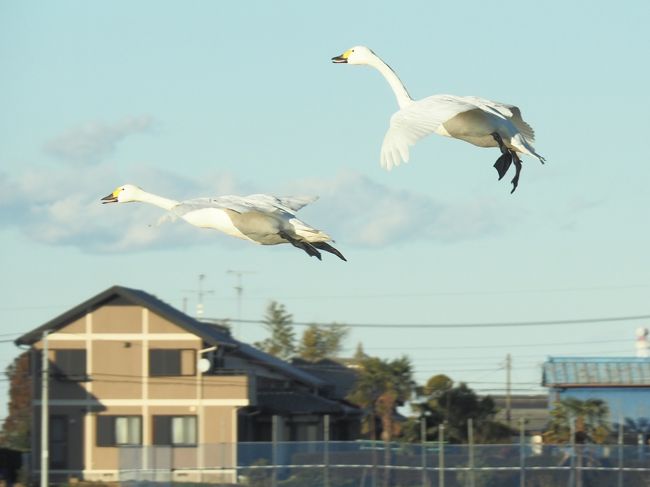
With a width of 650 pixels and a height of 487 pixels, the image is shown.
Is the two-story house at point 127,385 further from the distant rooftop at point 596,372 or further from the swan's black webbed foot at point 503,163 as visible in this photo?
the swan's black webbed foot at point 503,163

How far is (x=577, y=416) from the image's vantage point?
4741cm

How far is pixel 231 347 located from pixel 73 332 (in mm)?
5959

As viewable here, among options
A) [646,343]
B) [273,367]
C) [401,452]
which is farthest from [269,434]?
[401,452]

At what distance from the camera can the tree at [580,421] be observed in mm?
46812

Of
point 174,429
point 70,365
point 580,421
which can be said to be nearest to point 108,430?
point 174,429

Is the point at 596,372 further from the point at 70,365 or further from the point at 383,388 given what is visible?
the point at 70,365

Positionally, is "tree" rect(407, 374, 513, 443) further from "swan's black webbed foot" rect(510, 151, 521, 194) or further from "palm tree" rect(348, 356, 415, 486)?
"swan's black webbed foot" rect(510, 151, 521, 194)

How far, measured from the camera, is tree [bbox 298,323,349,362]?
412 ft

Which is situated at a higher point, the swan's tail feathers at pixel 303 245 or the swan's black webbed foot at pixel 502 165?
the swan's black webbed foot at pixel 502 165

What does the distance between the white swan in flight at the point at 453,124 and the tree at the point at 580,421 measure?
Answer: 24630mm

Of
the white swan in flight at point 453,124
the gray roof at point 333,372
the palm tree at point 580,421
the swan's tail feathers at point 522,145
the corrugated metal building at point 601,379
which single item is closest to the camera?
the white swan in flight at point 453,124

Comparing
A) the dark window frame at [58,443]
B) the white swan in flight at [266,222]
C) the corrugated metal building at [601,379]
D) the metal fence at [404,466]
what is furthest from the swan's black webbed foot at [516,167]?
the dark window frame at [58,443]

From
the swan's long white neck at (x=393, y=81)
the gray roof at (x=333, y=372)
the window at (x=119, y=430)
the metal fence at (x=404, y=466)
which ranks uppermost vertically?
the swan's long white neck at (x=393, y=81)

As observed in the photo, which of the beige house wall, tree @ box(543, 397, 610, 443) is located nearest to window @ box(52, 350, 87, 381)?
the beige house wall
